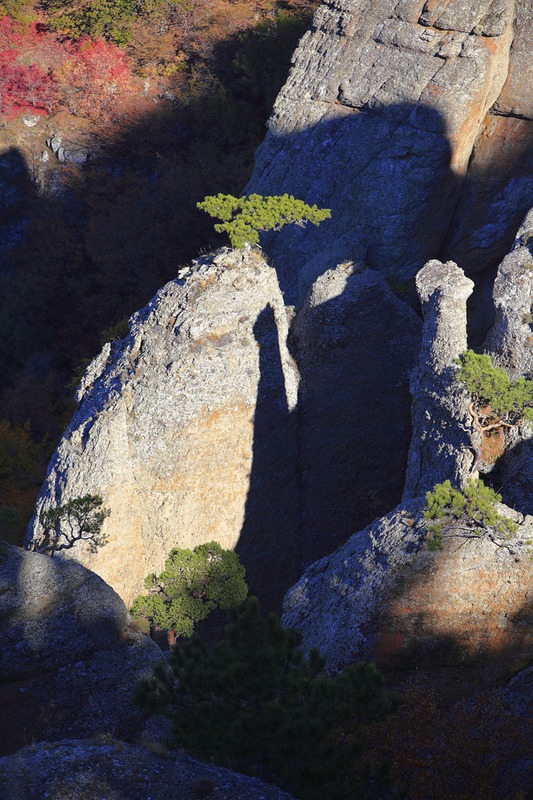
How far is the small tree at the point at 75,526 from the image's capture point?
20875 millimetres

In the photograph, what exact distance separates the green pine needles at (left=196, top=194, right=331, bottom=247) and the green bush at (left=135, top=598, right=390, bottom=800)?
43.3 ft

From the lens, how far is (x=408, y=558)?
51.4 feet

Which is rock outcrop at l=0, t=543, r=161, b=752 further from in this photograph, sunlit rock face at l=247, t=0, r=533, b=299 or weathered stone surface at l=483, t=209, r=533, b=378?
sunlit rock face at l=247, t=0, r=533, b=299

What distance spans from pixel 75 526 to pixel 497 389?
33.7 feet

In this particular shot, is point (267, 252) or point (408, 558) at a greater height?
point (267, 252)

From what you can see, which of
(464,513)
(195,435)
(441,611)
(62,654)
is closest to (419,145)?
(195,435)

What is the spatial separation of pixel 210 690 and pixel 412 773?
3108 mm

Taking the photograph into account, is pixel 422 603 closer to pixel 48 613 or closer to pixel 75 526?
pixel 48 613

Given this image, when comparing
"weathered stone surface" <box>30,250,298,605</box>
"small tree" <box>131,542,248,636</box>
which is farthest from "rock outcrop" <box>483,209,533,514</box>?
"small tree" <box>131,542,248,636</box>

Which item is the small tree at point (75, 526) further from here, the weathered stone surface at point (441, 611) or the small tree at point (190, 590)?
the weathered stone surface at point (441, 611)

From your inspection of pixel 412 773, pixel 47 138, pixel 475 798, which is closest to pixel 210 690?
pixel 412 773

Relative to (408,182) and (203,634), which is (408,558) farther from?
(408,182)

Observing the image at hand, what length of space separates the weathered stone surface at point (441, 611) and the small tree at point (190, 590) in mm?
4822

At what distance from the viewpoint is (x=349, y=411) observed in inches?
956
